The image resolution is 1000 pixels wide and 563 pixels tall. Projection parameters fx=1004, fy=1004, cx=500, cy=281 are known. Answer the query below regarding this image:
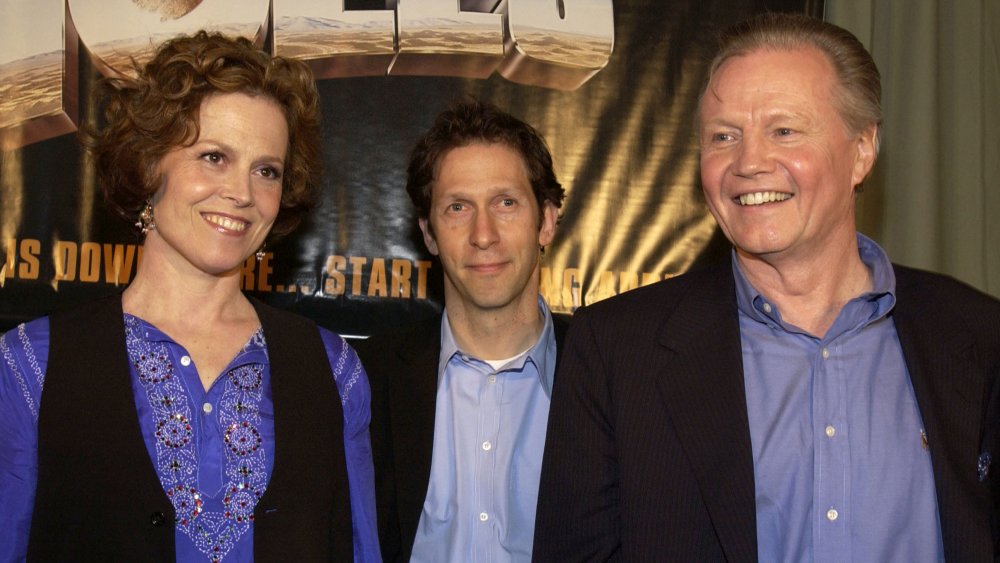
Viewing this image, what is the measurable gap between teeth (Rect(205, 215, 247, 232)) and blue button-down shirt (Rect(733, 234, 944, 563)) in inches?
42.4

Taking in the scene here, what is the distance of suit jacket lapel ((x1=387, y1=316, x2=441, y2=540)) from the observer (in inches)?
97.7

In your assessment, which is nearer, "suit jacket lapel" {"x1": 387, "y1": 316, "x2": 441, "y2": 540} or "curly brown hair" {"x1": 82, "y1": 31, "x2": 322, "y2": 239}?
"curly brown hair" {"x1": 82, "y1": 31, "x2": 322, "y2": 239}

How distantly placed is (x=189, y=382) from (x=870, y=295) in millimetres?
1390

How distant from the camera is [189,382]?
80.6 inches

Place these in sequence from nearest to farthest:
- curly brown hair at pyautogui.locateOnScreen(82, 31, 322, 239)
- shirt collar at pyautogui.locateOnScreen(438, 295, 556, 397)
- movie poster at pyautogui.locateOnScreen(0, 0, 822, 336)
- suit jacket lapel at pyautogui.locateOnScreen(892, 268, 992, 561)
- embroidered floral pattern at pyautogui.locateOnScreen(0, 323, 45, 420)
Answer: suit jacket lapel at pyautogui.locateOnScreen(892, 268, 992, 561) → embroidered floral pattern at pyautogui.locateOnScreen(0, 323, 45, 420) → curly brown hair at pyautogui.locateOnScreen(82, 31, 322, 239) → shirt collar at pyautogui.locateOnScreen(438, 295, 556, 397) → movie poster at pyautogui.locateOnScreen(0, 0, 822, 336)

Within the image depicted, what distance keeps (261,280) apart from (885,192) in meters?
2.25

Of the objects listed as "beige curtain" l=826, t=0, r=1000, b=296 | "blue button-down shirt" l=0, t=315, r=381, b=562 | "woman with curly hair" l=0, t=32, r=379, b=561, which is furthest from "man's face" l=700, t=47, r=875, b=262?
"beige curtain" l=826, t=0, r=1000, b=296

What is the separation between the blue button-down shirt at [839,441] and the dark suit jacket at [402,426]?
83 cm

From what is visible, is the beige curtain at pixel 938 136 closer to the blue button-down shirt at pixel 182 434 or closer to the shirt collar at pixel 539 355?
the shirt collar at pixel 539 355

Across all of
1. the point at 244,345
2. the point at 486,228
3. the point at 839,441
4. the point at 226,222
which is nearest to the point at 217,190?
the point at 226,222

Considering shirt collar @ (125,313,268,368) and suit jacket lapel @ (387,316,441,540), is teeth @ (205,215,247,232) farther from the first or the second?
suit jacket lapel @ (387,316,441,540)

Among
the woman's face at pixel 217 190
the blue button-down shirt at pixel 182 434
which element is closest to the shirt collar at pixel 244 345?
the blue button-down shirt at pixel 182 434

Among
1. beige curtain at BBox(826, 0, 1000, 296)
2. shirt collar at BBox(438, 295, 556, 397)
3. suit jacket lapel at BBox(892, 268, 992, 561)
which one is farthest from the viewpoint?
beige curtain at BBox(826, 0, 1000, 296)

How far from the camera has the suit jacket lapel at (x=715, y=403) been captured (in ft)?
5.99
